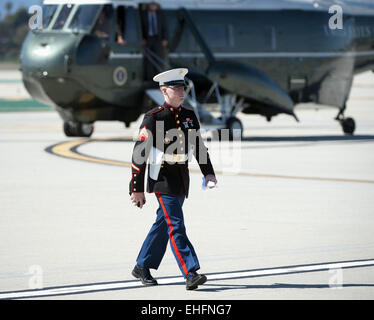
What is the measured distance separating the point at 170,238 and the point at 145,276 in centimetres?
37

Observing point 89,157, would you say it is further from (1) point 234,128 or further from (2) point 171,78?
(2) point 171,78

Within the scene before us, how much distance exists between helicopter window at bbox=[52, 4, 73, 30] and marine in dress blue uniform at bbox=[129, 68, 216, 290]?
45.9 ft

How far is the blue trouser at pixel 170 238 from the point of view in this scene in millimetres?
7875

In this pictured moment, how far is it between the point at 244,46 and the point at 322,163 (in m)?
6.92

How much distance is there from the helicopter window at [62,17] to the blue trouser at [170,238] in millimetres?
14152

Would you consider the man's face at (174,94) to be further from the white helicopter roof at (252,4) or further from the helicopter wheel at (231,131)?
the helicopter wheel at (231,131)

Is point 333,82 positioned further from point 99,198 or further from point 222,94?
point 99,198

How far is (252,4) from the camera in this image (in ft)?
79.9

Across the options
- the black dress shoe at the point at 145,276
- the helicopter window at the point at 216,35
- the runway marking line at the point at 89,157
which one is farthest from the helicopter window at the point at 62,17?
the black dress shoe at the point at 145,276

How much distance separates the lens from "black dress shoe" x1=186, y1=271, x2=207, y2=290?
7715 millimetres

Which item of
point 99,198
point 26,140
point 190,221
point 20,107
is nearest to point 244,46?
point 26,140

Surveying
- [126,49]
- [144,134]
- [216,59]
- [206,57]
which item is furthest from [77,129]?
[144,134]

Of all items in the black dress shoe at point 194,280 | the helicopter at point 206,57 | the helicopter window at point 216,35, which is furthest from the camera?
the helicopter window at point 216,35
